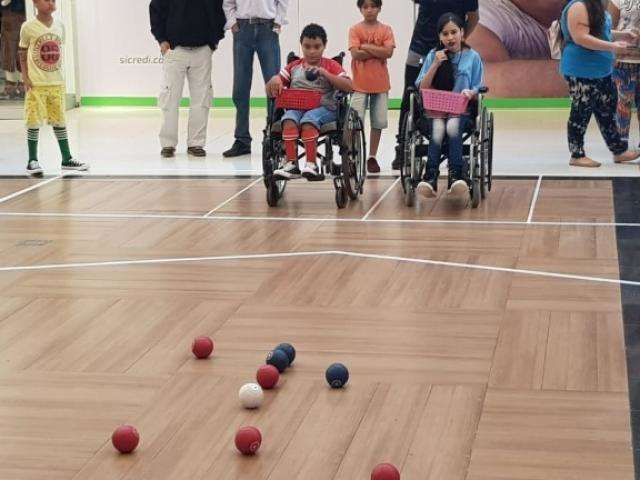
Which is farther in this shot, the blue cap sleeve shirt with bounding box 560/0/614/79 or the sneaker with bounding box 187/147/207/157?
the sneaker with bounding box 187/147/207/157

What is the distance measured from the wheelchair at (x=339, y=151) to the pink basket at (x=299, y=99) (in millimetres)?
112

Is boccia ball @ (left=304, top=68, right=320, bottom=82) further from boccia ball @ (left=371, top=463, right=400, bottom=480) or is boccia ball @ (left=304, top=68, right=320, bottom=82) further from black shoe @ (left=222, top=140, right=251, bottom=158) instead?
boccia ball @ (left=371, top=463, right=400, bottom=480)

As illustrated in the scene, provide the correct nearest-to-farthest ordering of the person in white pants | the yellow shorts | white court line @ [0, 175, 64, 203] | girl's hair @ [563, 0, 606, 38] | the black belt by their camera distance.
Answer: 1. white court line @ [0, 175, 64, 203]
2. girl's hair @ [563, 0, 606, 38]
3. the yellow shorts
4. the black belt
5. the person in white pants

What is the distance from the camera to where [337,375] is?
4.11 m

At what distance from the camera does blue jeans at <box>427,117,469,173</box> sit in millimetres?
7047

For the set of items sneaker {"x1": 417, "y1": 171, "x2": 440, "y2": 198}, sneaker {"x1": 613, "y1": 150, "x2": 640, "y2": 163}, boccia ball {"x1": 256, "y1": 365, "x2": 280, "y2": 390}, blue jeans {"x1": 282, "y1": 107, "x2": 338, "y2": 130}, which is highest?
blue jeans {"x1": 282, "y1": 107, "x2": 338, "y2": 130}

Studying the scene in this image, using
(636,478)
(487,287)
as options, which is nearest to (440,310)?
(487,287)

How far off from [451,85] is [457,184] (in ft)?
1.91

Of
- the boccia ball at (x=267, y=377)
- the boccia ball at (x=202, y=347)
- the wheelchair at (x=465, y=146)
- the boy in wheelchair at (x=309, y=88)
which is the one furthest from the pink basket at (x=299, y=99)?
the boccia ball at (x=267, y=377)

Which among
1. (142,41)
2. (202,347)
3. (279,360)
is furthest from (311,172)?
(142,41)

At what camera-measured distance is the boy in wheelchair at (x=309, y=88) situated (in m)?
7.07

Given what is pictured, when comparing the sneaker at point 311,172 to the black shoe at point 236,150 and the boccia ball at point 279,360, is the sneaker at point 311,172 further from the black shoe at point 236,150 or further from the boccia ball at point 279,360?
the boccia ball at point 279,360

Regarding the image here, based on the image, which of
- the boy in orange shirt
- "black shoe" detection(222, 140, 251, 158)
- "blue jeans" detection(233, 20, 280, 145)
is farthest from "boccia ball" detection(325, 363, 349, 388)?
"black shoe" detection(222, 140, 251, 158)

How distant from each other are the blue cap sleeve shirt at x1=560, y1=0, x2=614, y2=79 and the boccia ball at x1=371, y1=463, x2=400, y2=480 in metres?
5.52
